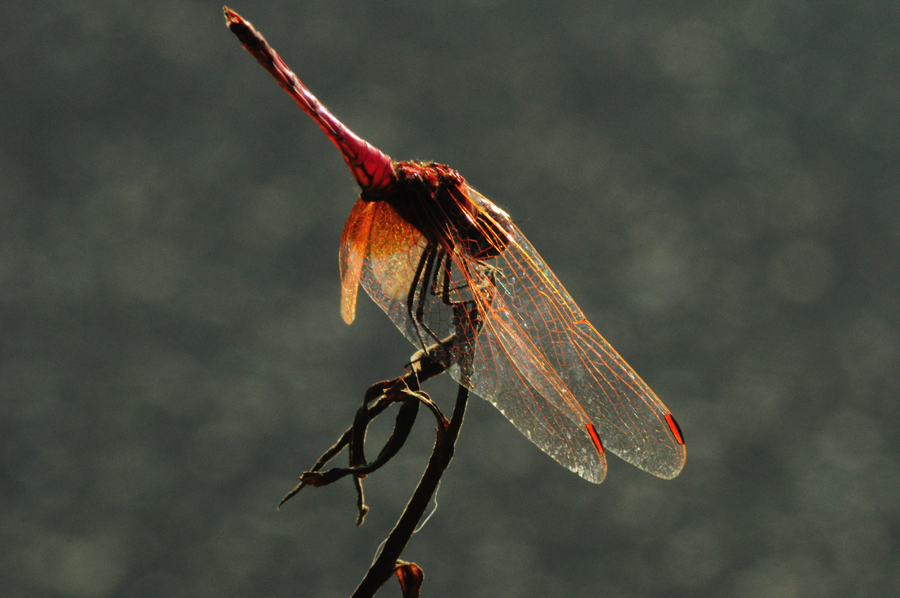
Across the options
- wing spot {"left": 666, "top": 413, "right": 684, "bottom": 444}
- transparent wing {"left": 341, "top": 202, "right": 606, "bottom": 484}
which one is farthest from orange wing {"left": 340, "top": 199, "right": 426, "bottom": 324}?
wing spot {"left": 666, "top": 413, "right": 684, "bottom": 444}

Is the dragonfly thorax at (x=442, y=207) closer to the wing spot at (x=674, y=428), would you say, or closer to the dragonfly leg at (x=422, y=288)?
the dragonfly leg at (x=422, y=288)

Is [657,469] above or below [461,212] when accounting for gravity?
below

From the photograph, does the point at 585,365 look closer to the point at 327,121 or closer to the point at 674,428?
the point at 674,428

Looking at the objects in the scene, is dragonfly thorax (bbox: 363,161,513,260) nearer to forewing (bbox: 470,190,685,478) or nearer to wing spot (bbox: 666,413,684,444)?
forewing (bbox: 470,190,685,478)

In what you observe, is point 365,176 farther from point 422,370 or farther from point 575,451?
point 575,451

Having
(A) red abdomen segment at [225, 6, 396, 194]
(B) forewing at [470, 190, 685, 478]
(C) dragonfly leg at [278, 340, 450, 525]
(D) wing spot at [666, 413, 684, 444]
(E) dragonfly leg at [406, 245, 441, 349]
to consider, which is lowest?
(D) wing spot at [666, 413, 684, 444]

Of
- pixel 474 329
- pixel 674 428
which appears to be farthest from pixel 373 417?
pixel 674 428

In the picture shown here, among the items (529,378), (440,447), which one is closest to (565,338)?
(529,378)

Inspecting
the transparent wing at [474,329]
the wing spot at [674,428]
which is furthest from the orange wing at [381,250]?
the wing spot at [674,428]
